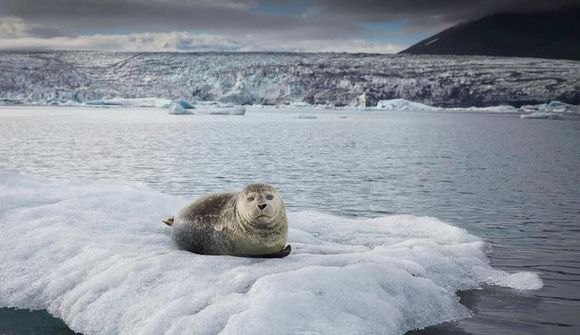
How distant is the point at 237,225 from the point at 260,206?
42cm

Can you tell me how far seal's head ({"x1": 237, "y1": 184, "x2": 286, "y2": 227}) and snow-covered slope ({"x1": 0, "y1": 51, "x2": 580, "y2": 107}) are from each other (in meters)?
62.9

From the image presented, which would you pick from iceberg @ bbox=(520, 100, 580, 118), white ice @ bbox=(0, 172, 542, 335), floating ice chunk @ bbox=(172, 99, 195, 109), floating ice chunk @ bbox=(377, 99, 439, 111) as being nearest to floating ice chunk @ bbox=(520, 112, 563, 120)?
iceberg @ bbox=(520, 100, 580, 118)

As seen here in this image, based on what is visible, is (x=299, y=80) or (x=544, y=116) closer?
(x=544, y=116)

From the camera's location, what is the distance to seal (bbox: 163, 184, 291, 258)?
191 inches

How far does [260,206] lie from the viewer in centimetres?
478

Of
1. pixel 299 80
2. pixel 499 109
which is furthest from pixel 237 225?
pixel 299 80

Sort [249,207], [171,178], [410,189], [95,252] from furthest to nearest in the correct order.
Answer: [171,178] < [410,189] < [95,252] < [249,207]

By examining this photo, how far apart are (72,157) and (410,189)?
39.1 feet

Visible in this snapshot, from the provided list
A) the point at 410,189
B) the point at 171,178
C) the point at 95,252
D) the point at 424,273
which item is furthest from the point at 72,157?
the point at 424,273

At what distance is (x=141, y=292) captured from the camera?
174 inches

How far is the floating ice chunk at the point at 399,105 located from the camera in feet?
209

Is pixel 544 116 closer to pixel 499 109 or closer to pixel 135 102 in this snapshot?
pixel 499 109

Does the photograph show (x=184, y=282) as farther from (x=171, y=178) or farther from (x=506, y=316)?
(x=171, y=178)

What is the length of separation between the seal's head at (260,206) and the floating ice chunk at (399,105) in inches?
2349
